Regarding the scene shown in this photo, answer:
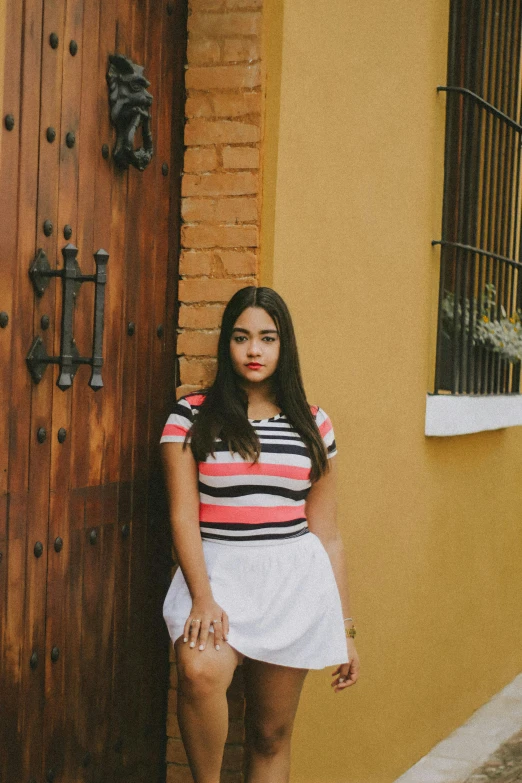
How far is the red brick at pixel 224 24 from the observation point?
344 cm

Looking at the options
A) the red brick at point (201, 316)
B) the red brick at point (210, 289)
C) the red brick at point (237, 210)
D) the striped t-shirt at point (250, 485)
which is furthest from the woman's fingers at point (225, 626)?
the red brick at point (237, 210)

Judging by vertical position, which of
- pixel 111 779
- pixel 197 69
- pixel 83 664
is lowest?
pixel 111 779

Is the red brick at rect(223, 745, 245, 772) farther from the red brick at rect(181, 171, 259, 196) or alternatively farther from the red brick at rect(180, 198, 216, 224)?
the red brick at rect(181, 171, 259, 196)

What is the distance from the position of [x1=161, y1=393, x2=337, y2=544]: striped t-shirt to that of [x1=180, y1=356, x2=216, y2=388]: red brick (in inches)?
16.5

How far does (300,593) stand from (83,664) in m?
0.65

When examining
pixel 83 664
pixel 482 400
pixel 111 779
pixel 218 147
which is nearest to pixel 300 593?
pixel 83 664

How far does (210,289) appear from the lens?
346cm

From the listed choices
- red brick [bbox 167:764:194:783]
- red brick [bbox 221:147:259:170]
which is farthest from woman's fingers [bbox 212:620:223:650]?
red brick [bbox 221:147:259:170]

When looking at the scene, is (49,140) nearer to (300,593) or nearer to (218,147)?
(218,147)

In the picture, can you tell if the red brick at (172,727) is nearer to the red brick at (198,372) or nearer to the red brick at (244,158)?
the red brick at (198,372)

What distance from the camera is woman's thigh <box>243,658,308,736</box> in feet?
9.93

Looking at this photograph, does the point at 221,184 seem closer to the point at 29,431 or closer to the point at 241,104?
the point at 241,104

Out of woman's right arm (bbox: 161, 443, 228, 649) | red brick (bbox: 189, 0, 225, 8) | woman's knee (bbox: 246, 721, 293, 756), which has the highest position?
red brick (bbox: 189, 0, 225, 8)

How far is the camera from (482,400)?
512 cm
